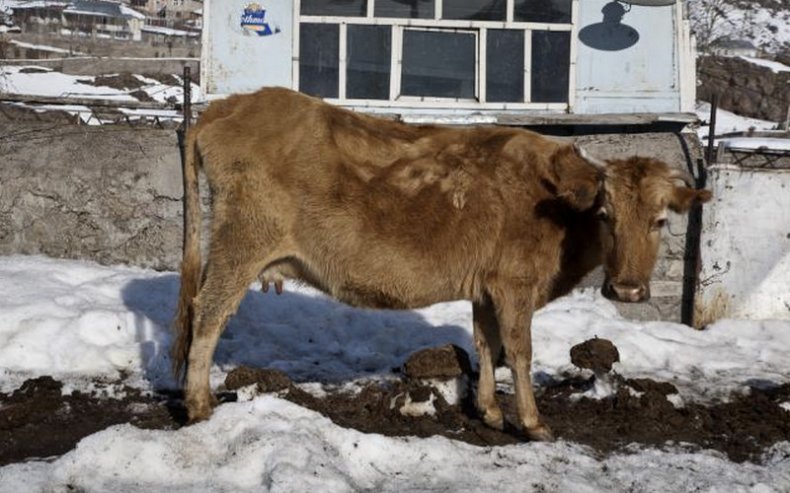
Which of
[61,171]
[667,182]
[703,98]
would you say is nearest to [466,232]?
[667,182]

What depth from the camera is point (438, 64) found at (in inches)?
616

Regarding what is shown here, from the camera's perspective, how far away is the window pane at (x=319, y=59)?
51.0 feet

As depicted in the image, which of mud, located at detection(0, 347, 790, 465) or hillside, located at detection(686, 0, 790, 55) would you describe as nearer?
mud, located at detection(0, 347, 790, 465)

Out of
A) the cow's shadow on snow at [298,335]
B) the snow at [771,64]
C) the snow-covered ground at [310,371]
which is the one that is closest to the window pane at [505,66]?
the snow-covered ground at [310,371]

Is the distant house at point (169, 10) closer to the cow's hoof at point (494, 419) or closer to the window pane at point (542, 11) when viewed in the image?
the window pane at point (542, 11)

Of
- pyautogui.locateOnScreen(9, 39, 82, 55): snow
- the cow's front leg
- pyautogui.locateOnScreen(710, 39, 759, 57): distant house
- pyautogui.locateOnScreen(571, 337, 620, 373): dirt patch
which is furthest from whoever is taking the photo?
pyautogui.locateOnScreen(710, 39, 759, 57): distant house

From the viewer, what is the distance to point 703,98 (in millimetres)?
33406

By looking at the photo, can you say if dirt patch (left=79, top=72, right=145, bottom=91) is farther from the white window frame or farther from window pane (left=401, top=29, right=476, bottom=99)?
window pane (left=401, top=29, right=476, bottom=99)

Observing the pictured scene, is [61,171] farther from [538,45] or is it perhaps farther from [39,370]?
[538,45]

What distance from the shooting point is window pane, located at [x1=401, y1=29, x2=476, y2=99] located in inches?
615

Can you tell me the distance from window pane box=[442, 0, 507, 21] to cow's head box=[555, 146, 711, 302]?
28.0 ft

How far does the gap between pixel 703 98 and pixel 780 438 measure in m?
27.3

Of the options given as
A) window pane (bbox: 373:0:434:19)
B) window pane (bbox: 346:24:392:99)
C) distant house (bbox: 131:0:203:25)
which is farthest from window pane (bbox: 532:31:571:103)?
distant house (bbox: 131:0:203:25)

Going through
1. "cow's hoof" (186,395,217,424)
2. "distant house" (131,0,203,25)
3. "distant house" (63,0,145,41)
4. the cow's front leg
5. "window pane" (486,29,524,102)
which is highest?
"distant house" (131,0,203,25)
